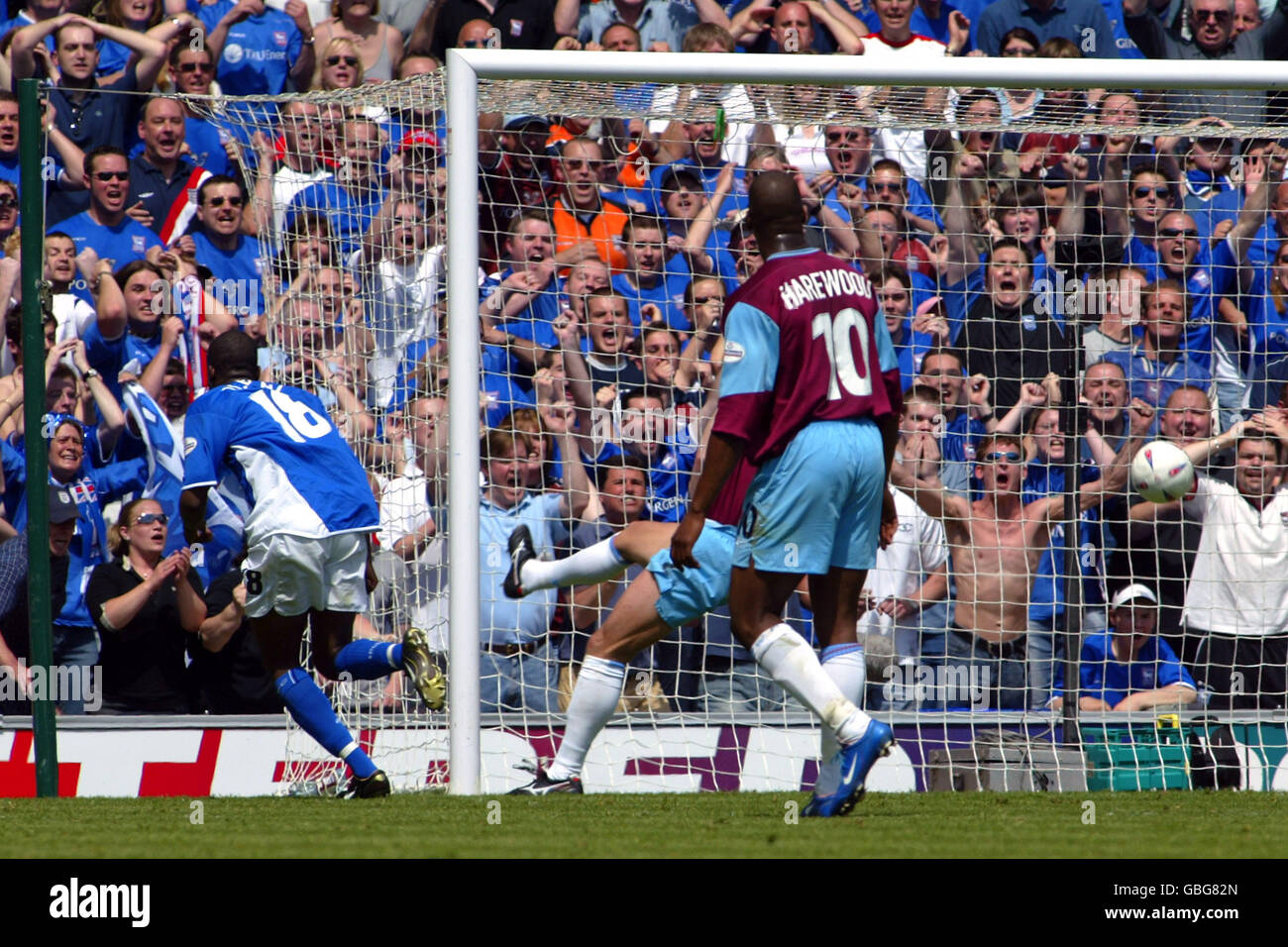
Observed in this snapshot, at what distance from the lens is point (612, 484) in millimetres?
7523

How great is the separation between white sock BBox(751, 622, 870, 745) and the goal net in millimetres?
2172

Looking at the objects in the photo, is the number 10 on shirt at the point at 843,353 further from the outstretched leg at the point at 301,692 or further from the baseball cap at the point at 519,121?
the baseball cap at the point at 519,121

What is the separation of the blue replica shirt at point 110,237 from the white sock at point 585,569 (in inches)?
150

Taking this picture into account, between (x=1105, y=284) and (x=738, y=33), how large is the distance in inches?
118

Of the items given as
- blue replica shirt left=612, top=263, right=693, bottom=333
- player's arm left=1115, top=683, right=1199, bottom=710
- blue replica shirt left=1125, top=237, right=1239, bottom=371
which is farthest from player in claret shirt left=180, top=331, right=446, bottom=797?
blue replica shirt left=1125, top=237, right=1239, bottom=371

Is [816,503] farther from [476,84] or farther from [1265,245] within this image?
[1265,245]

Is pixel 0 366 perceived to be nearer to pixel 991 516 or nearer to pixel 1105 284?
pixel 991 516

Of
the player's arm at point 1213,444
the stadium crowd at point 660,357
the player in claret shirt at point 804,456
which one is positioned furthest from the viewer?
the player's arm at point 1213,444

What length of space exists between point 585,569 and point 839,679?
1.39 meters

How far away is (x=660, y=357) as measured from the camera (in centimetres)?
775

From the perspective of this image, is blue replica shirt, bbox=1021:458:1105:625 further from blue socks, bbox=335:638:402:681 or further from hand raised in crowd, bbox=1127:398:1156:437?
blue socks, bbox=335:638:402:681

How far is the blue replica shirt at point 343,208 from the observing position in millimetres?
7418

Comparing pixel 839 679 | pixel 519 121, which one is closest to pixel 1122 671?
pixel 839 679

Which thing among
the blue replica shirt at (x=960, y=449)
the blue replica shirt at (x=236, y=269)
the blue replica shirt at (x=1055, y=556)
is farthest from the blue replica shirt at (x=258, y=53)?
the blue replica shirt at (x=1055, y=556)
